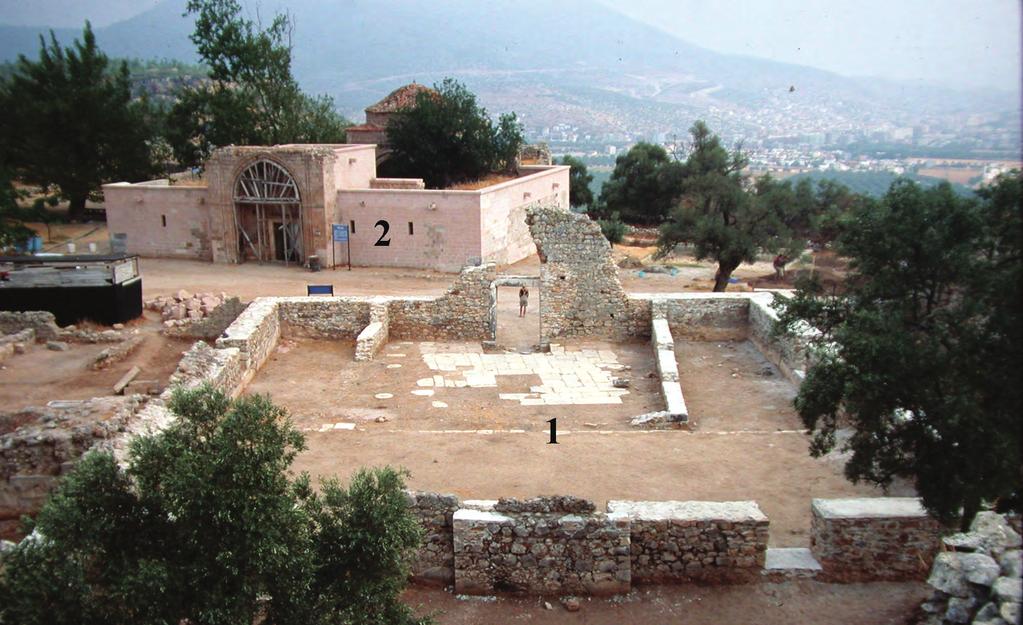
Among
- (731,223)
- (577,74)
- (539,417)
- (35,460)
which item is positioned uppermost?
(577,74)

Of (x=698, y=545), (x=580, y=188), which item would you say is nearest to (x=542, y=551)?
(x=698, y=545)

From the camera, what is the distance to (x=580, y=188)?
53.7m

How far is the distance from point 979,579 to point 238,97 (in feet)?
129

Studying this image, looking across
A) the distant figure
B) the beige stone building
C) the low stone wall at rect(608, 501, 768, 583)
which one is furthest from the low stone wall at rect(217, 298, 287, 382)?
the distant figure

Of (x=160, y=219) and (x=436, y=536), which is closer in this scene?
(x=436, y=536)

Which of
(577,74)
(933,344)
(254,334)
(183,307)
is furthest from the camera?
(577,74)

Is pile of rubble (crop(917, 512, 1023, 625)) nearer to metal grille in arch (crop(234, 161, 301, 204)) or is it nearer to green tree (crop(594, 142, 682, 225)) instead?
metal grille in arch (crop(234, 161, 301, 204))

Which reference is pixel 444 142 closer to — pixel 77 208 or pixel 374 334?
pixel 77 208

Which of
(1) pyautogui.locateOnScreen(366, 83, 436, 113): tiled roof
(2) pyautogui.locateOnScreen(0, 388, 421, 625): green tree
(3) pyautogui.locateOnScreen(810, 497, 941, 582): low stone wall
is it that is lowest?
(3) pyautogui.locateOnScreen(810, 497, 941, 582): low stone wall

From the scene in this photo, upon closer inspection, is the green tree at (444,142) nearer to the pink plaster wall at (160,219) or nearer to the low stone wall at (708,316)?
the pink plaster wall at (160,219)

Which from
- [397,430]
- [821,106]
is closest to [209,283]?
[397,430]

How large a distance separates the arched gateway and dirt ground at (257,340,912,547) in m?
13.6

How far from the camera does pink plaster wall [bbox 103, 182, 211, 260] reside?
97.4 ft

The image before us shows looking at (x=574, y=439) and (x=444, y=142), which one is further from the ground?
(x=444, y=142)
